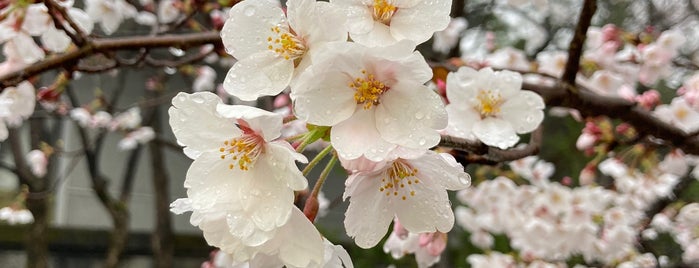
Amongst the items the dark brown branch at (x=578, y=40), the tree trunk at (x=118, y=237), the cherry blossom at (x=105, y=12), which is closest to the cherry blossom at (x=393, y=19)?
the dark brown branch at (x=578, y=40)

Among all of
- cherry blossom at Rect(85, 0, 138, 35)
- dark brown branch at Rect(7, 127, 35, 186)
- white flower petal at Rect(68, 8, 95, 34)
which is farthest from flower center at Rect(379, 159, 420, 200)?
dark brown branch at Rect(7, 127, 35, 186)

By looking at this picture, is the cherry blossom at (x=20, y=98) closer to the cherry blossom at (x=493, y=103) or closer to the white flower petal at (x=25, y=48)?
the white flower petal at (x=25, y=48)

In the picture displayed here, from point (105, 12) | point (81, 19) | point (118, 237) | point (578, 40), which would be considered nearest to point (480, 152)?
point (578, 40)

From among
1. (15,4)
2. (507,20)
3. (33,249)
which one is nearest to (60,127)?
(33,249)

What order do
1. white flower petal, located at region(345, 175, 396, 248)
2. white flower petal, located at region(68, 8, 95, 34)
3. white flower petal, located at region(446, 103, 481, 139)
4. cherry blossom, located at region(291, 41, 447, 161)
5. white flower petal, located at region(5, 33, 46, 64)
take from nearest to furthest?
cherry blossom, located at region(291, 41, 447, 161) → white flower petal, located at region(345, 175, 396, 248) → white flower petal, located at region(446, 103, 481, 139) → white flower petal, located at region(5, 33, 46, 64) → white flower petal, located at region(68, 8, 95, 34)

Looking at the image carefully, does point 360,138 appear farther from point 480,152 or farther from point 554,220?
point 554,220

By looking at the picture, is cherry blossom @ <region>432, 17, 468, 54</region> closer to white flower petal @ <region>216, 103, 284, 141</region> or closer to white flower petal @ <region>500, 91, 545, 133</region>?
white flower petal @ <region>500, 91, 545, 133</region>
